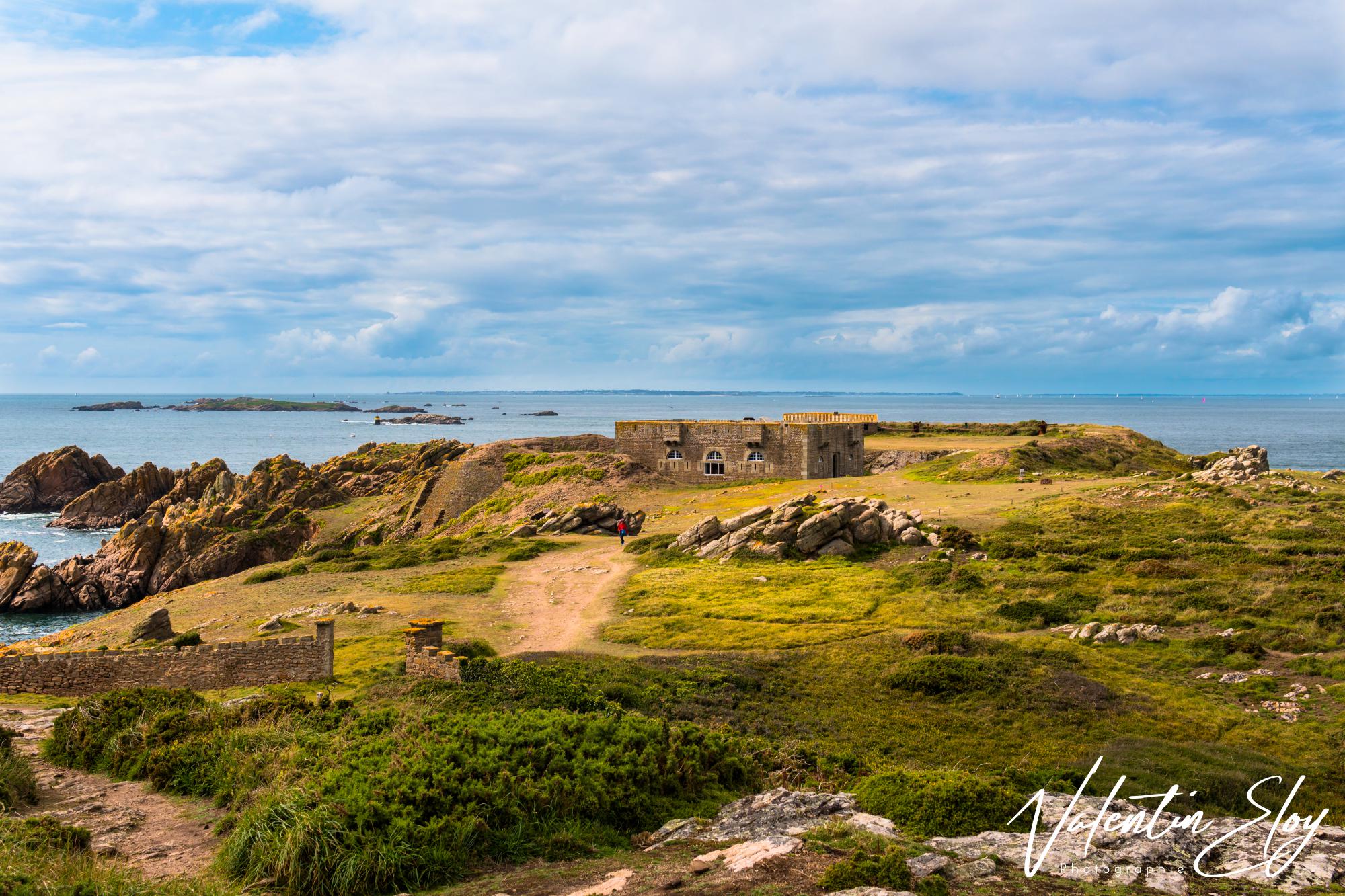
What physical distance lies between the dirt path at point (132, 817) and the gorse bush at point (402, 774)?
348mm

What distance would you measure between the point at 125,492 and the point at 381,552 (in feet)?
181

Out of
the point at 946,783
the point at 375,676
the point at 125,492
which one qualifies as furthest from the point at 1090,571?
the point at 125,492

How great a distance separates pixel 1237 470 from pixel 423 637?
4360 cm

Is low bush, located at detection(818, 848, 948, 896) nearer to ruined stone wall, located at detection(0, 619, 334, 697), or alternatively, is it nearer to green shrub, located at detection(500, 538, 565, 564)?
ruined stone wall, located at detection(0, 619, 334, 697)

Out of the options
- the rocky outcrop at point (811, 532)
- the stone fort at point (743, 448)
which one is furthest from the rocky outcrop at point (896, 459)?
the rocky outcrop at point (811, 532)

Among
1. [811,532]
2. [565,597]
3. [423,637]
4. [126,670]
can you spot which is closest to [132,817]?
[423,637]

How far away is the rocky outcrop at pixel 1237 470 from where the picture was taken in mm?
44797

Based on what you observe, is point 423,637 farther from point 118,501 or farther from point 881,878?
point 118,501

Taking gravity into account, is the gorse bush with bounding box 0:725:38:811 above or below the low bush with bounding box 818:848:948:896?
below

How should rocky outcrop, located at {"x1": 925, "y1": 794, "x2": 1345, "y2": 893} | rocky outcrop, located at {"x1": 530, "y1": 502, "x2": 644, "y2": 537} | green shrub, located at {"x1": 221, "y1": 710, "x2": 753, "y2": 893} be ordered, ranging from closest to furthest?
rocky outcrop, located at {"x1": 925, "y1": 794, "x2": 1345, "y2": 893}
green shrub, located at {"x1": 221, "y1": 710, "x2": 753, "y2": 893}
rocky outcrop, located at {"x1": 530, "y1": 502, "x2": 644, "y2": 537}

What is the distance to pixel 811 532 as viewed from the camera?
3753 cm

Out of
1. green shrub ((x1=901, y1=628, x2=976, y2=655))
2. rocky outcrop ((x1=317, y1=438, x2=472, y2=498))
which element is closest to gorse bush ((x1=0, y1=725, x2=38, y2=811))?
green shrub ((x1=901, y1=628, x2=976, y2=655))

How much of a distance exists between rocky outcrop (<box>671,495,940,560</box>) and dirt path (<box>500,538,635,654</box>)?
13.3 feet

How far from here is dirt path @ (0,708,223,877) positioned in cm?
1112
